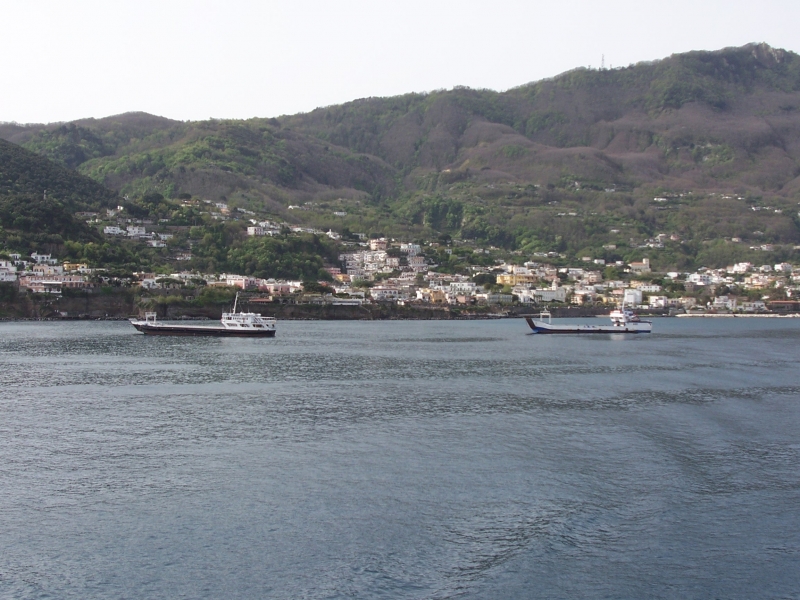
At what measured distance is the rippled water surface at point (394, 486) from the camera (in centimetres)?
1502

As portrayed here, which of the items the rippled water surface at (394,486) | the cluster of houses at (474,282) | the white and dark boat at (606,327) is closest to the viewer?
the rippled water surface at (394,486)

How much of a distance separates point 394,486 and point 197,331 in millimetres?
52650

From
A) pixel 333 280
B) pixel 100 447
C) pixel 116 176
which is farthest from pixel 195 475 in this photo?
pixel 116 176

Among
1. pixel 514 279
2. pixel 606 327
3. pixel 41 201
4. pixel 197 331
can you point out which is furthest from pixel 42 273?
pixel 514 279

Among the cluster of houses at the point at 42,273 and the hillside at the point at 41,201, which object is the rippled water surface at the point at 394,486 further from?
the hillside at the point at 41,201

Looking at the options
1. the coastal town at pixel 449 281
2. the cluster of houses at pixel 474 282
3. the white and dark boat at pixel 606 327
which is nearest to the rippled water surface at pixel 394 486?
the white and dark boat at pixel 606 327

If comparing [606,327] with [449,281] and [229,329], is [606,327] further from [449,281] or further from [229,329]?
[449,281]

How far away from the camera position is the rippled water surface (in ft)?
49.3

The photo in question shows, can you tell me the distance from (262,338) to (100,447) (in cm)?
4203

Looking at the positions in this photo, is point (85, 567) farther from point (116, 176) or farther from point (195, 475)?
point (116, 176)

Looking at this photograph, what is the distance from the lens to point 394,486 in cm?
2014

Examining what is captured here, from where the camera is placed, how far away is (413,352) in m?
54.7

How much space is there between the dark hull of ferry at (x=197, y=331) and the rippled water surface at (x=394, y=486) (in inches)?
1018

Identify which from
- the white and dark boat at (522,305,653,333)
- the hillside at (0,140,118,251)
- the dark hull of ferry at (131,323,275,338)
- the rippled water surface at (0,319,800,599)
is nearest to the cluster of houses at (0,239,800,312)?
the hillside at (0,140,118,251)
